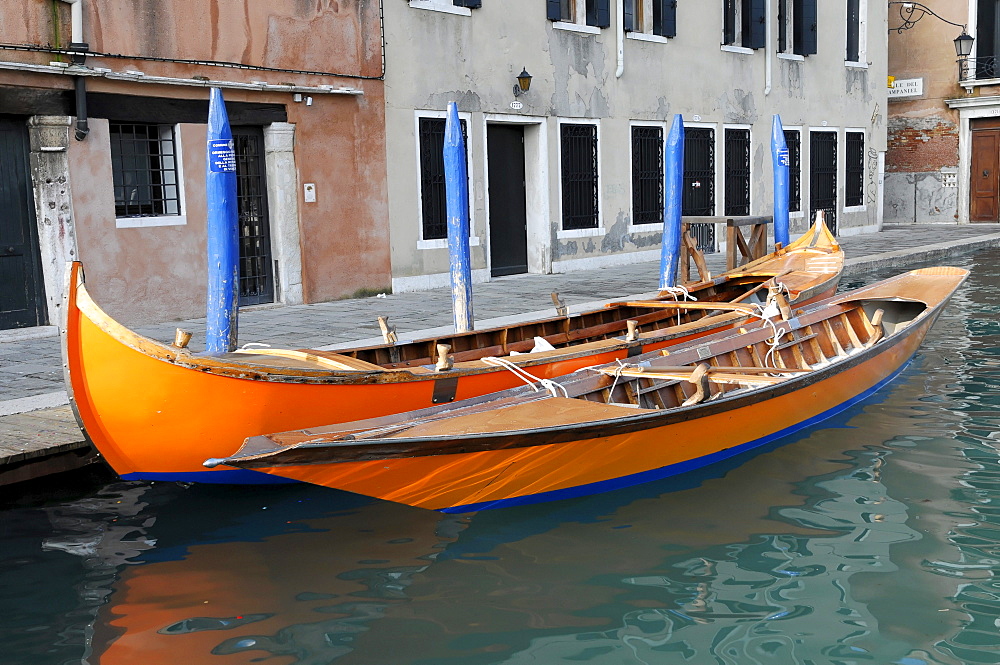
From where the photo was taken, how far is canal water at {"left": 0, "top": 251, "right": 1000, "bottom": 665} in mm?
3758

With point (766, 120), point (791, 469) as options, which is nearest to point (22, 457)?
point (791, 469)

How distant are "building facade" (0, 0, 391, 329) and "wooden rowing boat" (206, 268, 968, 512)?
17.9ft

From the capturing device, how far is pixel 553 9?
44.3 ft

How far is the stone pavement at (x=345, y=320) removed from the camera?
5.65 meters

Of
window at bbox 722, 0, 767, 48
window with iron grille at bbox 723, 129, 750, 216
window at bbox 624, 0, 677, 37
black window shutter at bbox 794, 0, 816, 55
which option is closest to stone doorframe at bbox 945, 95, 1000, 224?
black window shutter at bbox 794, 0, 816, 55

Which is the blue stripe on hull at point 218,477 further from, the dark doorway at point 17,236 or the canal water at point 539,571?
the dark doorway at point 17,236

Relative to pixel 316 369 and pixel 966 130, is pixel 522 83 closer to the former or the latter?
pixel 316 369

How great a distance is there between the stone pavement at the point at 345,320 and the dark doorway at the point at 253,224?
0.32 m

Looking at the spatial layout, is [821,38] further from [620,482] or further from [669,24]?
[620,482]

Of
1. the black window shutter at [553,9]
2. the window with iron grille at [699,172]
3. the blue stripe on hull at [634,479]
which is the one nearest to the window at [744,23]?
the window with iron grille at [699,172]

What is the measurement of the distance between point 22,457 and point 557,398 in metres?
2.60

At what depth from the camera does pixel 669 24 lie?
15.3 m

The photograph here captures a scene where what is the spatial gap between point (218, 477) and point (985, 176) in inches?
842

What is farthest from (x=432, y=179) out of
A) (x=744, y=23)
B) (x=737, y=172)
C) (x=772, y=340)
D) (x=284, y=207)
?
(x=744, y=23)
